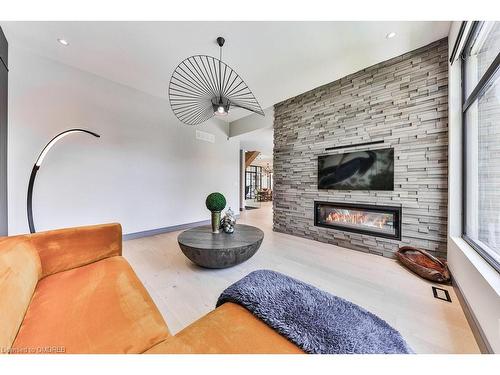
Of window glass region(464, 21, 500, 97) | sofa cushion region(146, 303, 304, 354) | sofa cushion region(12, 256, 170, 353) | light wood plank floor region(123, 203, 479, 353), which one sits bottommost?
light wood plank floor region(123, 203, 479, 353)

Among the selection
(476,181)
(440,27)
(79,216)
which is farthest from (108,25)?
(476,181)

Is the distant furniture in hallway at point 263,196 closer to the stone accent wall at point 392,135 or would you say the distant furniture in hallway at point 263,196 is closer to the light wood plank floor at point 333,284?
the stone accent wall at point 392,135

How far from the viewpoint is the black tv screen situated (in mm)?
2615

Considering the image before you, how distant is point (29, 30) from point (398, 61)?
4.56m

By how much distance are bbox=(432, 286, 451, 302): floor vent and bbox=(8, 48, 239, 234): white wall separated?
13.4ft

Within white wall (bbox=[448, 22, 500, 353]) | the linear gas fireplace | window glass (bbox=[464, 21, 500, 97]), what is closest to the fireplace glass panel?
the linear gas fireplace

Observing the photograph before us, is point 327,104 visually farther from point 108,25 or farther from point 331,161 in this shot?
point 108,25

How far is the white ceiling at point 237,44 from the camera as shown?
6.69 feet

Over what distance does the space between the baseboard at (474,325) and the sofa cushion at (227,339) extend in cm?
136

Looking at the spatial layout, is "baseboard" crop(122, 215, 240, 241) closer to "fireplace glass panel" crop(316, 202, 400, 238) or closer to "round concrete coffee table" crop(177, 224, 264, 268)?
"round concrete coffee table" crop(177, 224, 264, 268)

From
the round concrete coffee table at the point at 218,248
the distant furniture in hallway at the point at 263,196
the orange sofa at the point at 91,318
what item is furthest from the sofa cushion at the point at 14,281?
the distant furniture in hallway at the point at 263,196

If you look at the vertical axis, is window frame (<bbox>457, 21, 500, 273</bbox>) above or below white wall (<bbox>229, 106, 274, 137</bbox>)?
below

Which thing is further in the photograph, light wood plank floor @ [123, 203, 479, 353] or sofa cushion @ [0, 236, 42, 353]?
light wood plank floor @ [123, 203, 479, 353]

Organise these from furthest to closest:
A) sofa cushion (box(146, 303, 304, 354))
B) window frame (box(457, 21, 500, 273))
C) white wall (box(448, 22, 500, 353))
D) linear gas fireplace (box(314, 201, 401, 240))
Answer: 1. linear gas fireplace (box(314, 201, 401, 240))
2. window frame (box(457, 21, 500, 273))
3. white wall (box(448, 22, 500, 353))
4. sofa cushion (box(146, 303, 304, 354))
